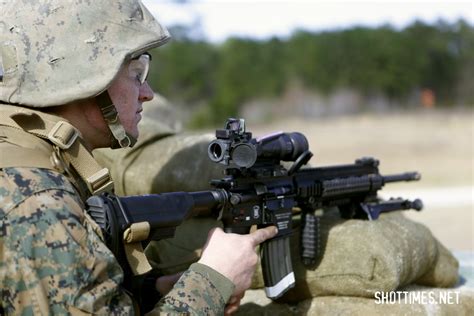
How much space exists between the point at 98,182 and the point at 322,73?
A: 1234 inches

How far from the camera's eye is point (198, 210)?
2.76m

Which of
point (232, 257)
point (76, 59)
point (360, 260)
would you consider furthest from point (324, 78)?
point (76, 59)

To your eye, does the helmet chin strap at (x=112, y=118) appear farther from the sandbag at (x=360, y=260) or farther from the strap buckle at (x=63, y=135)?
the sandbag at (x=360, y=260)

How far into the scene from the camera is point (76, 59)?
240 centimetres

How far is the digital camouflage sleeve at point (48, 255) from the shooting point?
1943 mm

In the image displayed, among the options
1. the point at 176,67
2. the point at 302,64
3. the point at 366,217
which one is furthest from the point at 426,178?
the point at 176,67

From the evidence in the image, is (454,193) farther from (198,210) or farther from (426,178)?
(198,210)

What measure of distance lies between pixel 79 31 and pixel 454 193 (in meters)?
11.2

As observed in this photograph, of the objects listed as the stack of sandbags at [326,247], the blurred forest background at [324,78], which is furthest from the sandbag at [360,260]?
the blurred forest background at [324,78]

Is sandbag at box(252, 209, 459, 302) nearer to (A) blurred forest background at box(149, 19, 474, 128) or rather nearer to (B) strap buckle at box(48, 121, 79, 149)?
(B) strap buckle at box(48, 121, 79, 149)

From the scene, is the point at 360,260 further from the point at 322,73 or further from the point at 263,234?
the point at 322,73

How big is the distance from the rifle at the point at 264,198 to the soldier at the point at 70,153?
6.6 inches

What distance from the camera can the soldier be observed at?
6.41 feet

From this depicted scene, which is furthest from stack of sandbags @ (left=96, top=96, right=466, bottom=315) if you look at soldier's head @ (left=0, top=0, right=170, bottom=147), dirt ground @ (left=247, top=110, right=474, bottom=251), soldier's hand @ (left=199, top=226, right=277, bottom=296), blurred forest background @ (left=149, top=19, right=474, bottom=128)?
blurred forest background @ (left=149, top=19, right=474, bottom=128)
